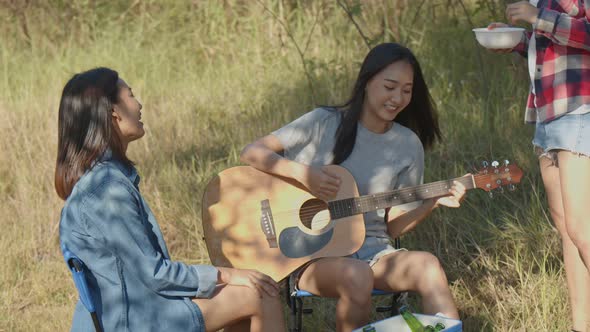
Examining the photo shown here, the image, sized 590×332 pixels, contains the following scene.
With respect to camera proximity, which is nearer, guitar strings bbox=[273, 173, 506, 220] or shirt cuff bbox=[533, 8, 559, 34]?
shirt cuff bbox=[533, 8, 559, 34]

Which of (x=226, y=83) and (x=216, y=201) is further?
(x=226, y=83)

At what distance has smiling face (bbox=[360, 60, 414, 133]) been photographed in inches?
148

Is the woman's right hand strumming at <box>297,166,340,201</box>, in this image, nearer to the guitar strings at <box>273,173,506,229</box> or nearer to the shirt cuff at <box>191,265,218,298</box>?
the guitar strings at <box>273,173,506,229</box>

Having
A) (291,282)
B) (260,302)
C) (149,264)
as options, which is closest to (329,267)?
(291,282)

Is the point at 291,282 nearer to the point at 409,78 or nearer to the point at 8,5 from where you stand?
the point at 409,78

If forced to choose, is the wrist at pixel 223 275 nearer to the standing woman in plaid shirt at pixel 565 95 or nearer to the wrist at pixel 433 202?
the wrist at pixel 433 202

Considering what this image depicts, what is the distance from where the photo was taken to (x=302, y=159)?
388 cm

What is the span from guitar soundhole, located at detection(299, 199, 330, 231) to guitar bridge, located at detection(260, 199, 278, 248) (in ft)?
0.46

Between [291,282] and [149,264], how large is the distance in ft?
2.76

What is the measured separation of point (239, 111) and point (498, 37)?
305 cm

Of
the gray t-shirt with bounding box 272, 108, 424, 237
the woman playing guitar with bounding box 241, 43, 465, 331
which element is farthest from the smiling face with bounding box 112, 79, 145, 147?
the gray t-shirt with bounding box 272, 108, 424, 237

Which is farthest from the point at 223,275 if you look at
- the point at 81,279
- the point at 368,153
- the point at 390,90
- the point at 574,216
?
the point at 574,216

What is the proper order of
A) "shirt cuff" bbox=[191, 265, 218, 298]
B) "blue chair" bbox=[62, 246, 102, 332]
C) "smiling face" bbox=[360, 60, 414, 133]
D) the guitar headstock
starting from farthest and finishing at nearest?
"smiling face" bbox=[360, 60, 414, 133] < the guitar headstock < "shirt cuff" bbox=[191, 265, 218, 298] < "blue chair" bbox=[62, 246, 102, 332]

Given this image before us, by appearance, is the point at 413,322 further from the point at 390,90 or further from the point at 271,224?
the point at 390,90
